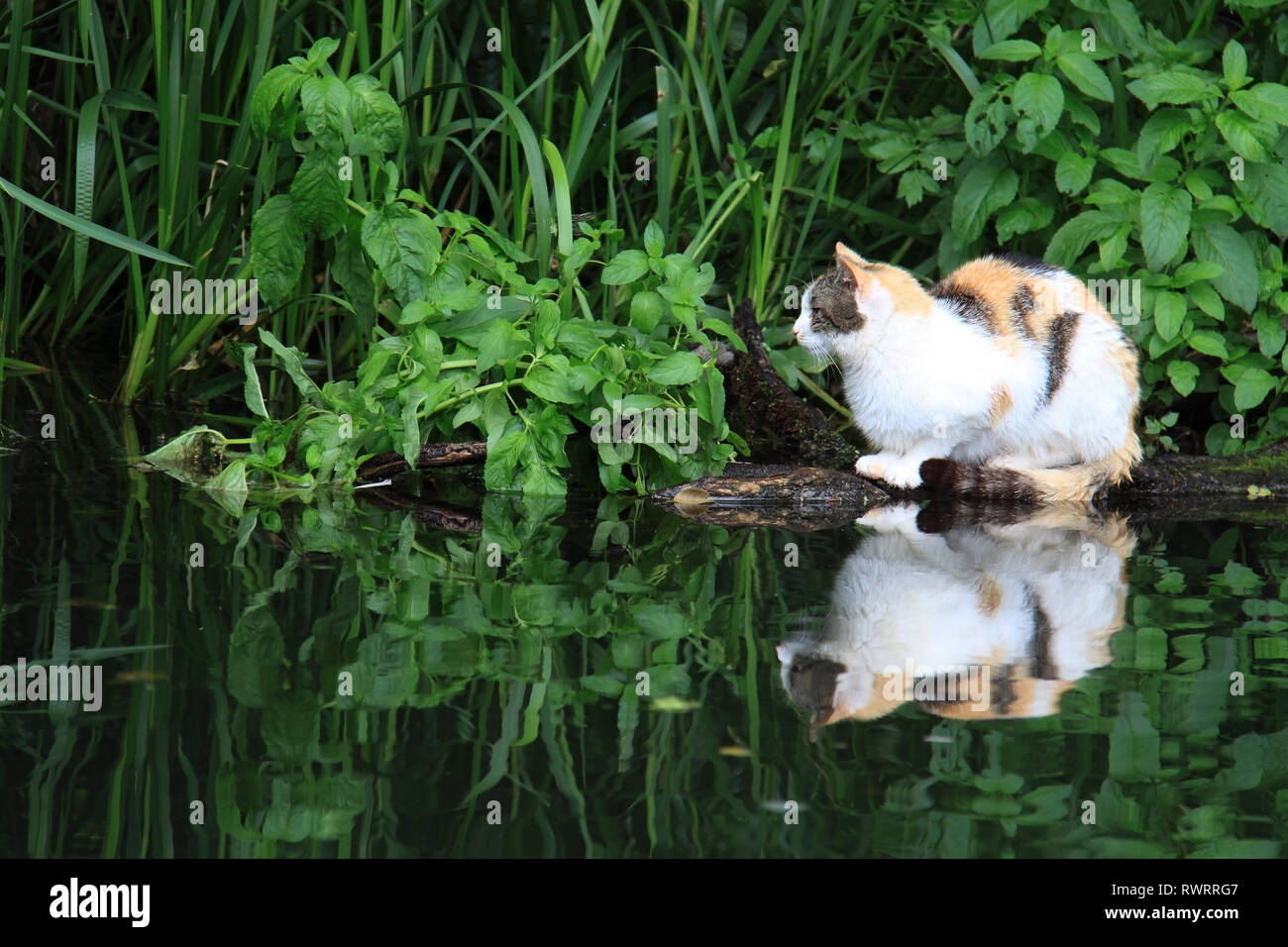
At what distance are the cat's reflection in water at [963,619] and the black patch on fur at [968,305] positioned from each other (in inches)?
22.0

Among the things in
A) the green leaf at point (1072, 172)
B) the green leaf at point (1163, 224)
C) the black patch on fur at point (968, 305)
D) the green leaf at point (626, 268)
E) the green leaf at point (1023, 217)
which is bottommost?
the black patch on fur at point (968, 305)

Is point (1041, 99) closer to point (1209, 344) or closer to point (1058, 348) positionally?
point (1058, 348)

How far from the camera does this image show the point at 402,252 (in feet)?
11.5

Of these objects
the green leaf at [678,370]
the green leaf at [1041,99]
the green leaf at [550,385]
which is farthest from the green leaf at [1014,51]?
the green leaf at [550,385]

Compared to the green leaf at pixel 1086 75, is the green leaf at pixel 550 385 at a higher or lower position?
lower

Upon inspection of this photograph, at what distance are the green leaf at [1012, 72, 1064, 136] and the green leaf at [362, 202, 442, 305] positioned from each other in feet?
5.77

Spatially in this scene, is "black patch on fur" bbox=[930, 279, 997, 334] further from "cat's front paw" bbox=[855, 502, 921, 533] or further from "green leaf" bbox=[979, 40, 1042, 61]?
"green leaf" bbox=[979, 40, 1042, 61]

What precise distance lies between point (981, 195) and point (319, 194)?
1.99m

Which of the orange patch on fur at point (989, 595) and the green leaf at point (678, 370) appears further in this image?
the green leaf at point (678, 370)

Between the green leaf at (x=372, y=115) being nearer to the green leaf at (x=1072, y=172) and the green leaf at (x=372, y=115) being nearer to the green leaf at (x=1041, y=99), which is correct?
the green leaf at (x=1041, y=99)

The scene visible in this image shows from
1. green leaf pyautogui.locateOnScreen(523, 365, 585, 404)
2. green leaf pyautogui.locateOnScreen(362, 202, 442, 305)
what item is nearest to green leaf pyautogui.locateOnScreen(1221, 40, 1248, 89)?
green leaf pyautogui.locateOnScreen(523, 365, 585, 404)

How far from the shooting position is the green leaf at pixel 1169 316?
3928 millimetres

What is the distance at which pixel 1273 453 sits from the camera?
12.6 ft
